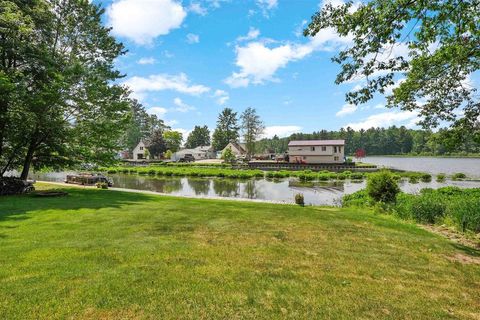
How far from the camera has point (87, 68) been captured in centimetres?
1794

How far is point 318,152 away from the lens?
60.3m

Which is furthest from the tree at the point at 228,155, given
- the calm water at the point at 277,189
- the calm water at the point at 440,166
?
the calm water at the point at 440,166

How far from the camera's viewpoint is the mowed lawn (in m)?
4.11

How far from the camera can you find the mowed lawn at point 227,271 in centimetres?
411

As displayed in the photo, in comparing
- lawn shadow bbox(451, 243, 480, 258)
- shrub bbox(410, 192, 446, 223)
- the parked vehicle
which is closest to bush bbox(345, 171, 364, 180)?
shrub bbox(410, 192, 446, 223)

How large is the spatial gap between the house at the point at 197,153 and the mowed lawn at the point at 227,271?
76862 mm

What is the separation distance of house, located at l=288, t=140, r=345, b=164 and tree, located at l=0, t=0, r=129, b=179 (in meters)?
47.7

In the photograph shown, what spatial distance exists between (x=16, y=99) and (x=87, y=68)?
4.41 metres

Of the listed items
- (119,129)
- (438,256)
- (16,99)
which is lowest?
(438,256)

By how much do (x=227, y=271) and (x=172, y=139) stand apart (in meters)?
86.8

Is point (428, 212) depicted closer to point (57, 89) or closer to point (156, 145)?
point (57, 89)

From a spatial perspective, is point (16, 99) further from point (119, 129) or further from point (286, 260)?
point (286, 260)

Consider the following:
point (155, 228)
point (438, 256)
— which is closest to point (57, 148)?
point (155, 228)

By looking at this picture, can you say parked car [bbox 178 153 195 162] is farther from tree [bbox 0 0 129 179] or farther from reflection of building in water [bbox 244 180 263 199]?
tree [bbox 0 0 129 179]
